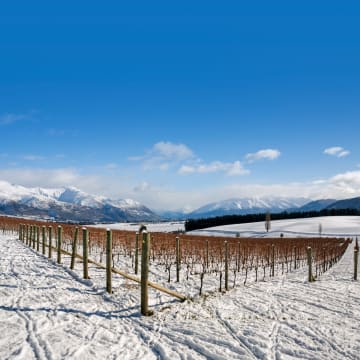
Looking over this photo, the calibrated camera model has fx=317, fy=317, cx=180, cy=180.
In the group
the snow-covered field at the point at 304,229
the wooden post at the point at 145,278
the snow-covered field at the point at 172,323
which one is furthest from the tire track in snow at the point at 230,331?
the snow-covered field at the point at 304,229

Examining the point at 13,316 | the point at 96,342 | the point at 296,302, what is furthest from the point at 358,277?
the point at 13,316

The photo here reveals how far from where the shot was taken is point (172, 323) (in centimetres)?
660

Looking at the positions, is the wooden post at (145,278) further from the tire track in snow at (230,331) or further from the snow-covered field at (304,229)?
the snow-covered field at (304,229)

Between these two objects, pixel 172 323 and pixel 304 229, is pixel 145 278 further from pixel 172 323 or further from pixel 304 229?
pixel 304 229

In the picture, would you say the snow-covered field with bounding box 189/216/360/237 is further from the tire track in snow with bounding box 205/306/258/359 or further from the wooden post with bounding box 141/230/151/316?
the wooden post with bounding box 141/230/151/316

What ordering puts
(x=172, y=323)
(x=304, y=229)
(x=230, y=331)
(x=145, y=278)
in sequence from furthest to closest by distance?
(x=304, y=229)
(x=145, y=278)
(x=172, y=323)
(x=230, y=331)

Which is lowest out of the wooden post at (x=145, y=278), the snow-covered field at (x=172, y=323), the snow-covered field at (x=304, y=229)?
the snow-covered field at (x=304, y=229)

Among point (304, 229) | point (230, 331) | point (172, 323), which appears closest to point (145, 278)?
point (172, 323)

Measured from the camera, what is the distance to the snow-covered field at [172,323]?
526 cm

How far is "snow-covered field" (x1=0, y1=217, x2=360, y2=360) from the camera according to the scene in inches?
207

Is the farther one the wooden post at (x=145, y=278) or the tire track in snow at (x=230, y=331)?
the wooden post at (x=145, y=278)

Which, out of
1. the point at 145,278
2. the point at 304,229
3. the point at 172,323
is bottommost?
the point at 304,229

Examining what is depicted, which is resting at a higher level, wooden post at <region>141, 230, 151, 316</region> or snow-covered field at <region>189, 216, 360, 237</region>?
wooden post at <region>141, 230, 151, 316</region>

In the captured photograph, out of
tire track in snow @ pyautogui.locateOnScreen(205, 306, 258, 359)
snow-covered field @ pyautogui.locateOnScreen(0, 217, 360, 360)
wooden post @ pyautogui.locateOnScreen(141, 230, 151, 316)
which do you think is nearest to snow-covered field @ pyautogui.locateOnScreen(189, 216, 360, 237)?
snow-covered field @ pyautogui.locateOnScreen(0, 217, 360, 360)
